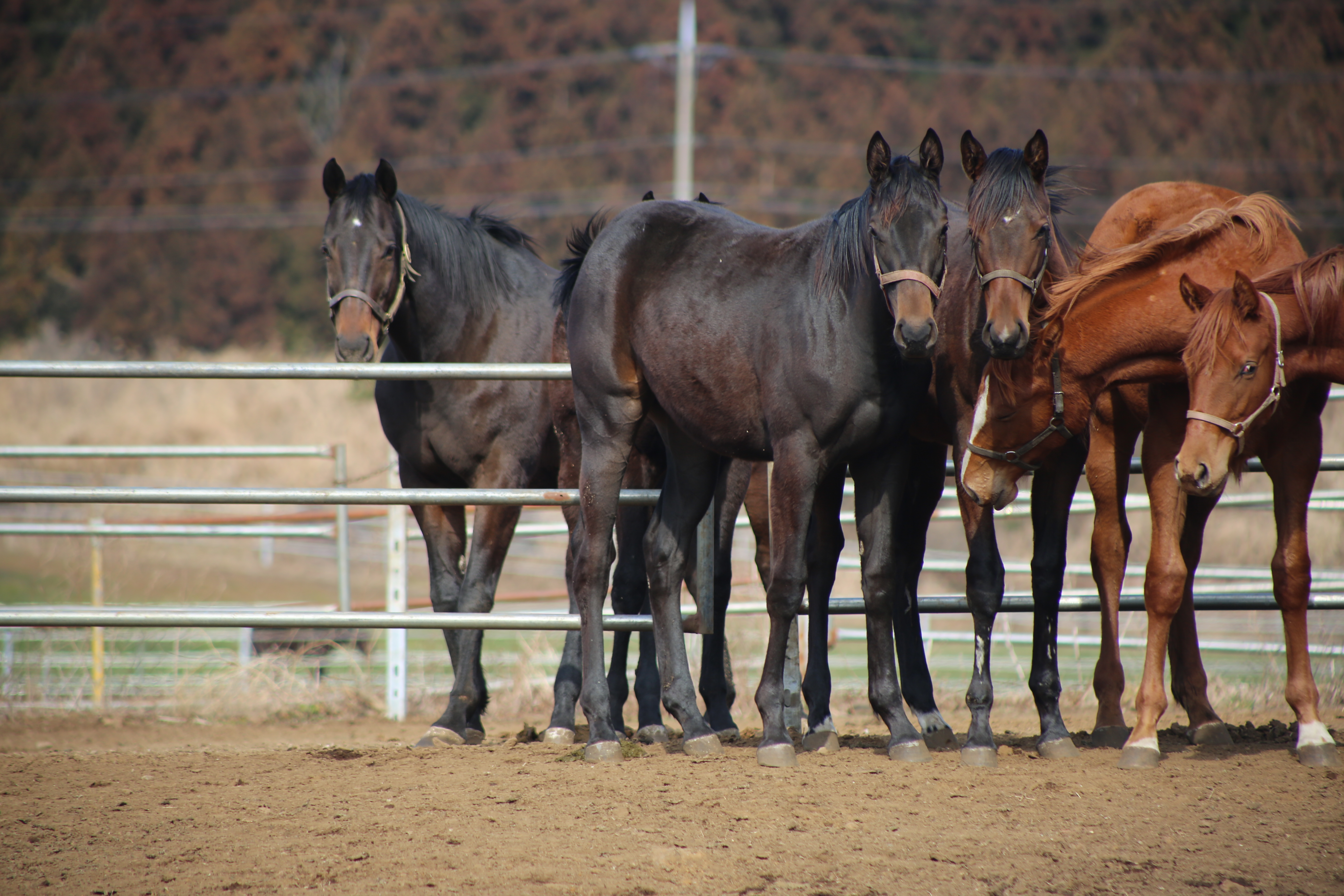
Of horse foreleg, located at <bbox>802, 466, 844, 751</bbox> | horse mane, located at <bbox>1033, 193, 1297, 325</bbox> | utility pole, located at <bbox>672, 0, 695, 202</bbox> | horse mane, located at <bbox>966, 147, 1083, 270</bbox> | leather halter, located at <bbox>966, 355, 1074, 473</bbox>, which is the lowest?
horse foreleg, located at <bbox>802, 466, 844, 751</bbox>

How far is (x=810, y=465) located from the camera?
4.27 metres

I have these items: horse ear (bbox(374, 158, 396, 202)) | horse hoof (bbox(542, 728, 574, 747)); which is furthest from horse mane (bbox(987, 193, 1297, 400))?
horse ear (bbox(374, 158, 396, 202))

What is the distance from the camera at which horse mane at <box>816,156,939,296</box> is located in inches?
165

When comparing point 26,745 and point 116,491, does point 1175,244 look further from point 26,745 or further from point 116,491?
point 26,745

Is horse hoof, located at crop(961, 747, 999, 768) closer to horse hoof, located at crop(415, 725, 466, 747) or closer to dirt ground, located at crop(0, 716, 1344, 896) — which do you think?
dirt ground, located at crop(0, 716, 1344, 896)

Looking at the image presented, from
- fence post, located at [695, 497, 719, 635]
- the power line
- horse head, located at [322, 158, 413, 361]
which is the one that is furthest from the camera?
the power line

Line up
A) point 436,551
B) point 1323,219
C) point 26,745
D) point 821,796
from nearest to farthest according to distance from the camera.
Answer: point 821,796, point 436,551, point 26,745, point 1323,219

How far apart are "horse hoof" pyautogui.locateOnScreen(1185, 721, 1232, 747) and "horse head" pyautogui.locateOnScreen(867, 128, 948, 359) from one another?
79.3 inches

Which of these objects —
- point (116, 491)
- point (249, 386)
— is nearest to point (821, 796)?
point (116, 491)

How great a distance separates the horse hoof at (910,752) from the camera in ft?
14.2

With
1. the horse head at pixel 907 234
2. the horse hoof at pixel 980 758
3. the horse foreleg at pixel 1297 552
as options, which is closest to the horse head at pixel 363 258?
the horse head at pixel 907 234

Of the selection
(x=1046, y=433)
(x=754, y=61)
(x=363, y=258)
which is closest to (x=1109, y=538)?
(x=1046, y=433)

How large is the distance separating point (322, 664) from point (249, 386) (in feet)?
54.9

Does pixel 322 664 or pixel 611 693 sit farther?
pixel 322 664
